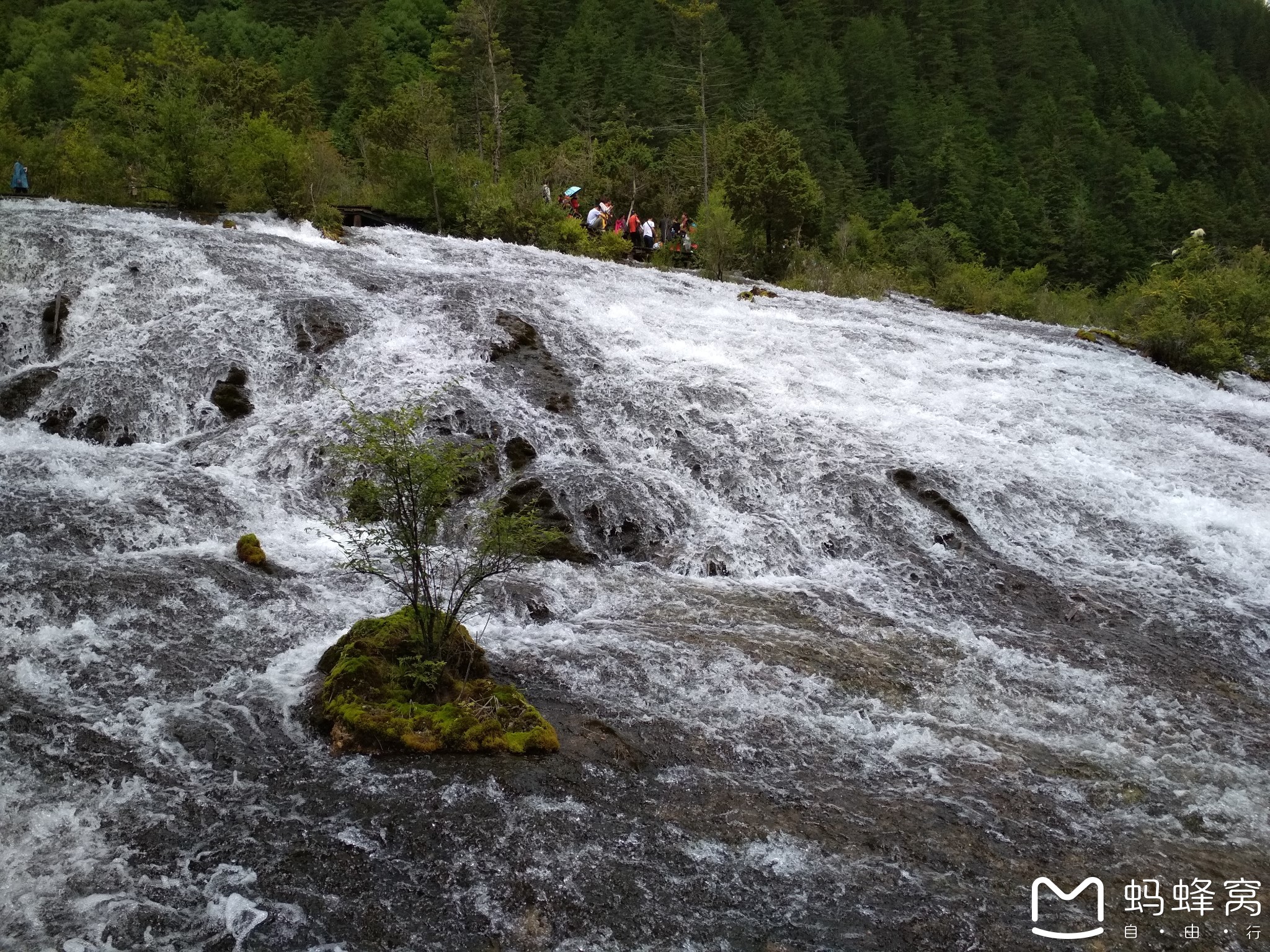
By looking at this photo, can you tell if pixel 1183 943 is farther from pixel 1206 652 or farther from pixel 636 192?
pixel 636 192

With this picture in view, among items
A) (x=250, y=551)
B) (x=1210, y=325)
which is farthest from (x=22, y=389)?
(x=1210, y=325)

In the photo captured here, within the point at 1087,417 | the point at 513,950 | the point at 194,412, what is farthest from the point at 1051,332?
the point at 513,950

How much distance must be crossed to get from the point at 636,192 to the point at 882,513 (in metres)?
25.2

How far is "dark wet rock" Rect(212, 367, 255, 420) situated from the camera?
1148 centimetres

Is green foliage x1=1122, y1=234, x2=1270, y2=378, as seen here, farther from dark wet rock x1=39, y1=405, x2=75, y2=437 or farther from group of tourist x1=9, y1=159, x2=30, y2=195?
group of tourist x1=9, y1=159, x2=30, y2=195

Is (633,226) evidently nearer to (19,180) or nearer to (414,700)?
(19,180)

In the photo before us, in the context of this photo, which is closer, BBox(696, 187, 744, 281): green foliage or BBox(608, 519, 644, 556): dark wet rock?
BBox(608, 519, 644, 556): dark wet rock

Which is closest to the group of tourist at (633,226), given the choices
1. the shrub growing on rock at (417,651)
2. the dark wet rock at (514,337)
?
the dark wet rock at (514,337)

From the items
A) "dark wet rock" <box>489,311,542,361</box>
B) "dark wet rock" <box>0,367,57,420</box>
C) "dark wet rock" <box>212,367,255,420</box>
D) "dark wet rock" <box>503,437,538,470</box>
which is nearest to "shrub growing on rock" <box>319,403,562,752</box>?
"dark wet rock" <box>503,437,538,470</box>

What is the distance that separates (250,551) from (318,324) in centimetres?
584

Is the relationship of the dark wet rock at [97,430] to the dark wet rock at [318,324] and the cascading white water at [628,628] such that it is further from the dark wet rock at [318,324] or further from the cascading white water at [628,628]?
the dark wet rock at [318,324]

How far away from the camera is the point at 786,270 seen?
30.6m

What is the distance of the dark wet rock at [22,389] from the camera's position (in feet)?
35.3

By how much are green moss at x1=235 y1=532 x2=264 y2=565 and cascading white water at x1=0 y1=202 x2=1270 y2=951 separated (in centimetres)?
12
